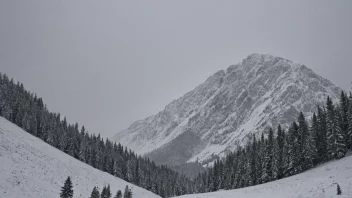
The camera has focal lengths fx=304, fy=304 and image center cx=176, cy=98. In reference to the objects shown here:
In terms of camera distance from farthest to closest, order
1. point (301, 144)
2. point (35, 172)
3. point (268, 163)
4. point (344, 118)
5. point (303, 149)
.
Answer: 1. point (268, 163)
2. point (301, 144)
3. point (303, 149)
4. point (344, 118)
5. point (35, 172)

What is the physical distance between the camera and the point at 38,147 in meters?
76.4

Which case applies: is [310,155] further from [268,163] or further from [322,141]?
[268,163]

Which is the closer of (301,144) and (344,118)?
(344,118)

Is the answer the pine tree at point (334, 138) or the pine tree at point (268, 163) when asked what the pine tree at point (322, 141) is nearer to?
the pine tree at point (334, 138)

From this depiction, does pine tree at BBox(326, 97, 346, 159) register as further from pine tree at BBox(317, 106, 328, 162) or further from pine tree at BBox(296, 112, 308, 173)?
pine tree at BBox(296, 112, 308, 173)

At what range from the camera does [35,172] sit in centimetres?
5853

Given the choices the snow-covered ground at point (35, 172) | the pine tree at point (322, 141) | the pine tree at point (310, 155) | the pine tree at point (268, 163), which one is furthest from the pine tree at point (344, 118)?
the snow-covered ground at point (35, 172)

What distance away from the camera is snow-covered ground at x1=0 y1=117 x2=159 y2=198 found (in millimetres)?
49438

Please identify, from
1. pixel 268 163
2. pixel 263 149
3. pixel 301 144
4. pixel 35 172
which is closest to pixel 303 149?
pixel 301 144

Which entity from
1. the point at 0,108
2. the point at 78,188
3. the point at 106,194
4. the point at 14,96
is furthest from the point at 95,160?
the point at 106,194

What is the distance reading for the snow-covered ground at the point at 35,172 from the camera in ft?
162

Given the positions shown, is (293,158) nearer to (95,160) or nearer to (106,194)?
(106,194)

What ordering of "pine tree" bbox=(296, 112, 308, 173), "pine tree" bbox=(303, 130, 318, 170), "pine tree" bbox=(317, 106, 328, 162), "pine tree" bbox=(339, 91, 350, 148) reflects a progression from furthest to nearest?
"pine tree" bbox=(296, 112, 308, 173) → "pine tree" bbox=(317, 106, 328, 162) → "pine tree" bbox=(303, 130, 318, 170) → "pine tree" bbox=(339, 91, 350, 148)

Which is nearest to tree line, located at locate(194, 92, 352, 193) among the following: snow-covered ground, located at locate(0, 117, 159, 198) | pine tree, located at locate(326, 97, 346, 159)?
pine tree, located at locate(326, 97, 346, 159)
